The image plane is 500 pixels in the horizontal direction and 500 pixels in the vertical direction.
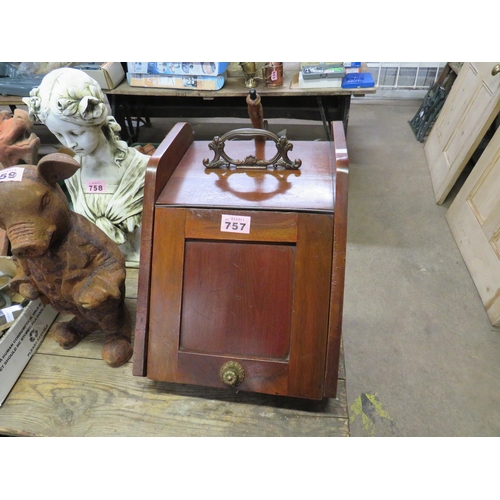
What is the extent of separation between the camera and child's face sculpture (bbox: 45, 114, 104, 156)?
104cm

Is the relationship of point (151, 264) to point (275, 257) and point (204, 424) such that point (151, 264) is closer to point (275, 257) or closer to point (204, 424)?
point (275, 257)

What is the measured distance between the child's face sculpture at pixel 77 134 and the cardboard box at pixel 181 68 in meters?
1.14

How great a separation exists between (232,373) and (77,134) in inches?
32.6

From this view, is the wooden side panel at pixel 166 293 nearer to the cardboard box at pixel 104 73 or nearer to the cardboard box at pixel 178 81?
the cardboard box at pixel 178 81

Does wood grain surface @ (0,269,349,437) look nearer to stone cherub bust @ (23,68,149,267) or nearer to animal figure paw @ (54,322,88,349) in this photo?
animal figure paw @ (54,322,88,349)

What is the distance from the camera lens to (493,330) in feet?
5.65

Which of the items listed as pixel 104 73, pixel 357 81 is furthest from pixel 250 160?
pixel 104 73

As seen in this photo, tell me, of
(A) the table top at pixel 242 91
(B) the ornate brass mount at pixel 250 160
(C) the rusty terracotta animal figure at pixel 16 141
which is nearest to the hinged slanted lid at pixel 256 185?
(B) the ornate brass mount at pixel 250 160

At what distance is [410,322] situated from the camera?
177 cm

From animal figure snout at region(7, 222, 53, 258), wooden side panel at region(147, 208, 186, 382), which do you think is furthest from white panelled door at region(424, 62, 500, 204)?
animal figure snout at region(7, 222, 53, 258)

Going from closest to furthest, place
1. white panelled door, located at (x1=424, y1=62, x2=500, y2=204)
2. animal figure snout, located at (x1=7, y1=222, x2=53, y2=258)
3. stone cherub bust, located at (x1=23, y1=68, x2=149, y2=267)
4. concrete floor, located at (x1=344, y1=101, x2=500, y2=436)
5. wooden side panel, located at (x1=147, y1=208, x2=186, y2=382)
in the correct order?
animal figure snout, located at (x1=7, y1=222, x2=53, y2=258)
wooden side panel, located at (x1=147, y1=208, x2=186, y2=382)
stone cherub bust, located at (x1=23, y1=68, x2=149, y2=267)
concrete floor, located at (x1=344, y1=101, x2=500, y2=436)
white panelled door, located at (x1=424, y1=62, x2=500, y2=204)

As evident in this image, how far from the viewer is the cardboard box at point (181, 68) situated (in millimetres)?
2078

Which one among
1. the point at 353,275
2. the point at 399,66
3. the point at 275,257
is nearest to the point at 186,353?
the point at 275,257

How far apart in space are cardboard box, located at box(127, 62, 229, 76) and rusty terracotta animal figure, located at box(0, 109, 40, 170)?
127 centimetres
